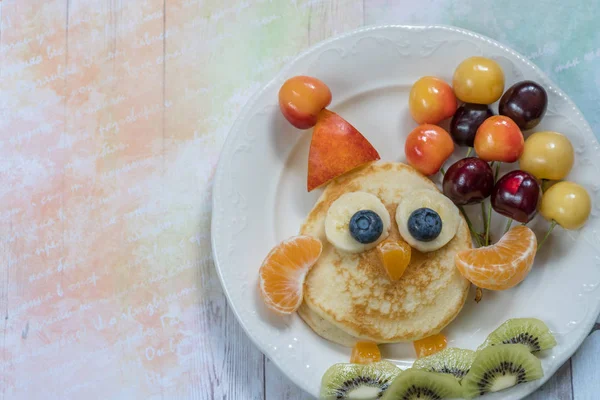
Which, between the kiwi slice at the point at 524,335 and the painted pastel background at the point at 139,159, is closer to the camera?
the kiwi slice at the point at 524,335

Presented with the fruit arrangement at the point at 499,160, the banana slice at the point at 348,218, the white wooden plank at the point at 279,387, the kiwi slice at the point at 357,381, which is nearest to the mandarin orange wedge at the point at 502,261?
the fruit arrangement at the point at 499,160

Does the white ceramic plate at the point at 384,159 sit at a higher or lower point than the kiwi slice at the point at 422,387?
higher

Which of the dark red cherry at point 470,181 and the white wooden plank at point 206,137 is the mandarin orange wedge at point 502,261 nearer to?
the dark red cherry at point 470,181

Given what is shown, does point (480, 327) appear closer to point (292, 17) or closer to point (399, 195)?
point (399, 195)

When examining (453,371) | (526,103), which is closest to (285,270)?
(453,371)

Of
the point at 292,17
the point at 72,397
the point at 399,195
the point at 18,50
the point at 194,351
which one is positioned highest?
the point at 292,17

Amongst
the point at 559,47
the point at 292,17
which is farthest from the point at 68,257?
the point at 559,47

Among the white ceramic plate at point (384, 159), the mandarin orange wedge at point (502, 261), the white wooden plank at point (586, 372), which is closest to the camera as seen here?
the mandarin orange wedge at point (502, 261)
